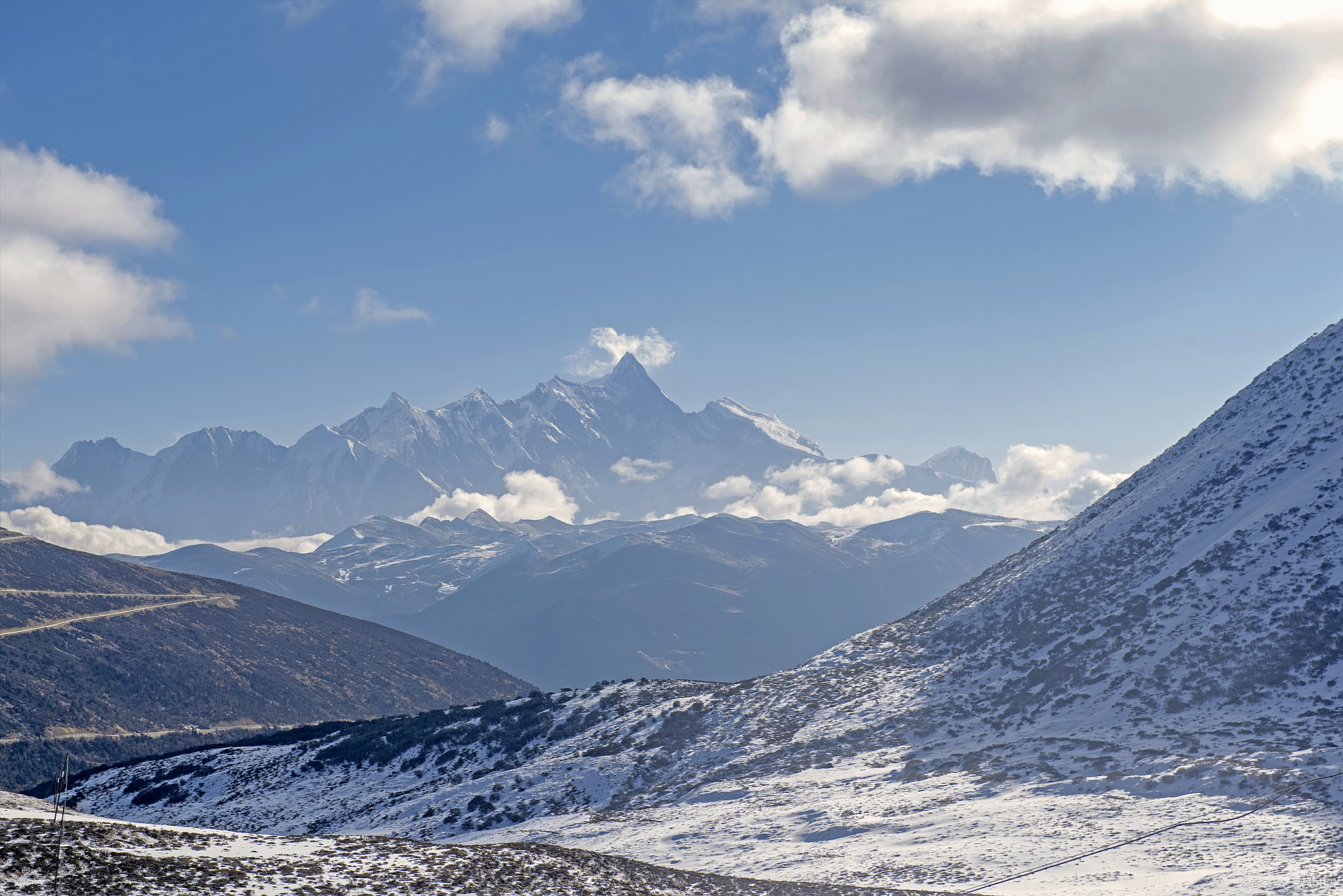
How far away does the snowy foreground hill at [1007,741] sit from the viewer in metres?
40.8

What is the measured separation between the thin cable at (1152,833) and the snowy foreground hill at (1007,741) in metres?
0.51

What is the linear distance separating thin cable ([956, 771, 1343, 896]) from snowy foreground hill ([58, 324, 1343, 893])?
1.66 ft

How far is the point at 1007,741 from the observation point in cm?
6069

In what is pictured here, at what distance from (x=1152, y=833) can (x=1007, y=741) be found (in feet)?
72.1

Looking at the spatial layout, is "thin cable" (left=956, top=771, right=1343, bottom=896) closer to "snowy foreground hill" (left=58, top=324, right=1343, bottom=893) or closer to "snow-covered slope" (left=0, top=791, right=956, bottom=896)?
"snowy foreground hill" (left=58, top=324, right=1343, bottom=893)

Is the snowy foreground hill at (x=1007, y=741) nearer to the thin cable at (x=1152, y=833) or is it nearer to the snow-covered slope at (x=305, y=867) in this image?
the thin cable at (x=1152, y=833)

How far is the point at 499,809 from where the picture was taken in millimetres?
63219

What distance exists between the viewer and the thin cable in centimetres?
3594

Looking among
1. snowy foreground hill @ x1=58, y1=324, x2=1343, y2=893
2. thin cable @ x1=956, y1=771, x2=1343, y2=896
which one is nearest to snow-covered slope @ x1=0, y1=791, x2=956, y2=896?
thin cable @ x1=956, y1=771, x2=1343, y2=896

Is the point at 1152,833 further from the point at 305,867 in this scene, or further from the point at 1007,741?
the point at 305,867

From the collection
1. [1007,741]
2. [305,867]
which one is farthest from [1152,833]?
[305,867]

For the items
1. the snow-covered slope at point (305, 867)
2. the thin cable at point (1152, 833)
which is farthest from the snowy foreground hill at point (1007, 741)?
the snow-covered slope at point (305, 867)

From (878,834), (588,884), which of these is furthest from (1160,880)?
(588,884)

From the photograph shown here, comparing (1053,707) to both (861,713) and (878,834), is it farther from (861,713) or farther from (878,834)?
(878,834)
